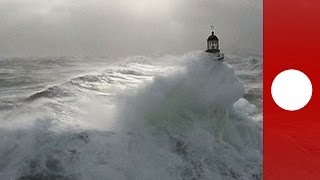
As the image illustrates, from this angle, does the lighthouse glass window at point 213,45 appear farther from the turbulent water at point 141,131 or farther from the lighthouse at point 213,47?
the turbulent water at point 141,131

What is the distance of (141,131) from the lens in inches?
615

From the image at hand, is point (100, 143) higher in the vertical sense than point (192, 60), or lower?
lower

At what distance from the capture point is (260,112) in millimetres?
22891

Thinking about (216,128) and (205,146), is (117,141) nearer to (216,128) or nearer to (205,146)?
(205,146)

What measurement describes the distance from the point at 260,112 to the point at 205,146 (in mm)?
8451

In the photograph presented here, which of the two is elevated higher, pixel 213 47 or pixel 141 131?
pixel 213 47

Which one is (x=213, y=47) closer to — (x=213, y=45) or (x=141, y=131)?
(x=213, y=45)

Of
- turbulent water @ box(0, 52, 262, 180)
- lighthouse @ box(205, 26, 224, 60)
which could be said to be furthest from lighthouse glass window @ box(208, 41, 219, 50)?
turbulent water @ box(0, 52, 262, 180)

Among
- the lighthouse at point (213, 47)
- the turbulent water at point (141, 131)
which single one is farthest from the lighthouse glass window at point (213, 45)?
the turbulent water at point (141, 131)

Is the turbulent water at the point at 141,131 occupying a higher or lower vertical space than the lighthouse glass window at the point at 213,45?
lower

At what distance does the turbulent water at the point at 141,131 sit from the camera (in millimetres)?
12977

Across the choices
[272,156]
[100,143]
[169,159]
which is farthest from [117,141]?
[272,156]

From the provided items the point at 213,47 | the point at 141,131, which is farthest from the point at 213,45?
the point at 141,131

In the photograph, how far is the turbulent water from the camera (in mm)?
12977
